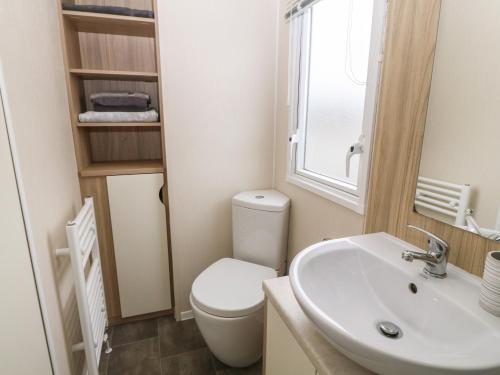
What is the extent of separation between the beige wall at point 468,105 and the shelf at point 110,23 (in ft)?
4.67

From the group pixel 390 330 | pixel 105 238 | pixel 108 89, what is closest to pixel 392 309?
pixel 390 330

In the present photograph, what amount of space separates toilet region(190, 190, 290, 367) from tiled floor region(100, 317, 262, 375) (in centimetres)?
15

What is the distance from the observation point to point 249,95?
1.83m

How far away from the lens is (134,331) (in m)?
1.87

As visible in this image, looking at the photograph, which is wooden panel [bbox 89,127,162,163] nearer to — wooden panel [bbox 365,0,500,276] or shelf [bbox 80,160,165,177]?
shelf [bbox 80,160,165,177]

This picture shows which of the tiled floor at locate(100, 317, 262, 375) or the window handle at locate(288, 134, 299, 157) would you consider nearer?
the tiled floor at locate(100, 317, 262, 375)

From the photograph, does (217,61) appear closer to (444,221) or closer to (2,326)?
(444,221)

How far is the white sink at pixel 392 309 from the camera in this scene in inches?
20.4

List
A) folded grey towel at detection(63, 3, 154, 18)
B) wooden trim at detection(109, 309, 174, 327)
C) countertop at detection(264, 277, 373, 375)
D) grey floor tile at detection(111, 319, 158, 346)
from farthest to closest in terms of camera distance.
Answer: wooden trim at detection(109, 309, 174, 327) < grey floor tile at detection(111, 319, 158, 346) < folded grey towel at detection(63, 3, 154, 18) < countertop at detection(264, 277, 373, 375)

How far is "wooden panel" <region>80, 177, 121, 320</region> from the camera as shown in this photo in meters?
1.67

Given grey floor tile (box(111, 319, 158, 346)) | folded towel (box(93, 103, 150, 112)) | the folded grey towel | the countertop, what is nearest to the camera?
the countertop

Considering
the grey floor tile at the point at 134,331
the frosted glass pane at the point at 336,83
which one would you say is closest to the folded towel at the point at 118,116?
the frosted glass pane at the point at 336,83

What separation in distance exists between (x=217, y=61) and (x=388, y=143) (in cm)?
116

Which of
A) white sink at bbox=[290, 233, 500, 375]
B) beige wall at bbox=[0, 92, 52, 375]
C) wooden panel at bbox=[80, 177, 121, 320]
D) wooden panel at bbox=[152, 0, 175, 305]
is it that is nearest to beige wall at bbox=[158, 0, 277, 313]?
wooden panel at bbox=[152, 0, 175, 305]
